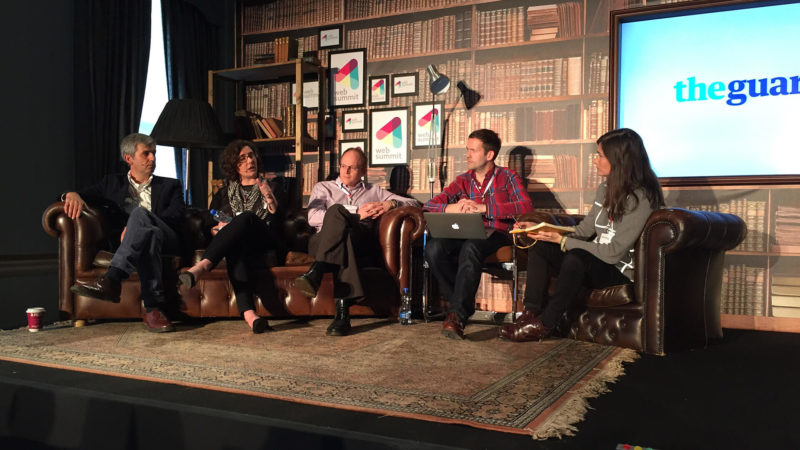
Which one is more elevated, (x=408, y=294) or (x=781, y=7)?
(x=781, y=7)

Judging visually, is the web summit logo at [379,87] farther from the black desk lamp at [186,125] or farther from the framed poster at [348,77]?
the black desk lamp at [186,125]

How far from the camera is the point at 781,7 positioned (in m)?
3.75

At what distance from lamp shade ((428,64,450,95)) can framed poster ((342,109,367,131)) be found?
2.59ft

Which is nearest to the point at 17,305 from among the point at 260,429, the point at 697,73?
the point at 260,429

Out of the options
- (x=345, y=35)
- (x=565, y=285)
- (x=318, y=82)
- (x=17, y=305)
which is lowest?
(x=17, y=305)

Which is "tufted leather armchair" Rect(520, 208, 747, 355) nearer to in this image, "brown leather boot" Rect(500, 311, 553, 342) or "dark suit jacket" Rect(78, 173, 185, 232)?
"brown leather boot" Rect(500, 311, 553, 342)

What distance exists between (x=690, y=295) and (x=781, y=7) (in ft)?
6.76

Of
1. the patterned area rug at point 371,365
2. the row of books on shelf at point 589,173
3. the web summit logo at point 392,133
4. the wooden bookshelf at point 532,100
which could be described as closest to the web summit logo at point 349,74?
the wooden bookshelf at point 532,100

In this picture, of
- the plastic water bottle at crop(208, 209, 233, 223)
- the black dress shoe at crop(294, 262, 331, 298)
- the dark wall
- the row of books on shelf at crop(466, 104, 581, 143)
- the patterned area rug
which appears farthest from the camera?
the row of books on shelf at crop(466, 104, 581, 143)

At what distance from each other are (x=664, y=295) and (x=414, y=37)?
113 inches

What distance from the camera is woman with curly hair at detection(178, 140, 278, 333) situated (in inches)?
127

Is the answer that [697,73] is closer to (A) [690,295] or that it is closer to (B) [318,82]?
(A) [690,295]

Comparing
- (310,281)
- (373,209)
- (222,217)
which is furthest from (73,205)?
(373,209)

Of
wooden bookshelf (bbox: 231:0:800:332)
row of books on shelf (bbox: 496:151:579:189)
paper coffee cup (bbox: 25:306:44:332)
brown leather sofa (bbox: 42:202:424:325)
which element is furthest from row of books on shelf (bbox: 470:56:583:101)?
paper coffee cup (bbox: 25:306:44:332)
